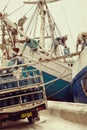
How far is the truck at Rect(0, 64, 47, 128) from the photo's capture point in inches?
424

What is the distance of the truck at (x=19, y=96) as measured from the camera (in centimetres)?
1076

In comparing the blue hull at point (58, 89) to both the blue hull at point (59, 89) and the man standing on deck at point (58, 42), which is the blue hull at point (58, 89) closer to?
the blue hull at point (59, 89)

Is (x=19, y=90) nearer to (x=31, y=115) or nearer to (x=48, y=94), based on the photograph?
(x=31, y=115)

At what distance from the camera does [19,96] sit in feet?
36.0

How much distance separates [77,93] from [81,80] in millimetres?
1497

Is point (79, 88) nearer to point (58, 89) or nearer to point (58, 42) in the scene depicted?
point (58, 89)

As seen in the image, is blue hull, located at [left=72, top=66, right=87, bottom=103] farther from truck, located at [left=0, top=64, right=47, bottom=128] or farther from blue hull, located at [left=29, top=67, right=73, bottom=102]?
truck, located at [left=0, top=64, right=47, bottom=128]

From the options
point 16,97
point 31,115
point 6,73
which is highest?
point 6,73

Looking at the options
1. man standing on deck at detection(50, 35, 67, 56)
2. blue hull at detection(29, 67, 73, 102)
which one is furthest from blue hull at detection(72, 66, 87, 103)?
man standing on deck at detection(50, 35, 67, 56)

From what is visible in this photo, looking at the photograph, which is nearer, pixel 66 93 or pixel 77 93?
pixel 77 93

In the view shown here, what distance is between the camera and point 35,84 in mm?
11422

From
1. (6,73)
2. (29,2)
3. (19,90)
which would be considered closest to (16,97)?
(19,90)

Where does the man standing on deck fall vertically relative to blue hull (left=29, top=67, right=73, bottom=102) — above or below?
above

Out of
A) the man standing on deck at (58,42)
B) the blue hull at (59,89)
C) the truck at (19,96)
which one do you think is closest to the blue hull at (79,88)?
the blue hull at (59,89)
